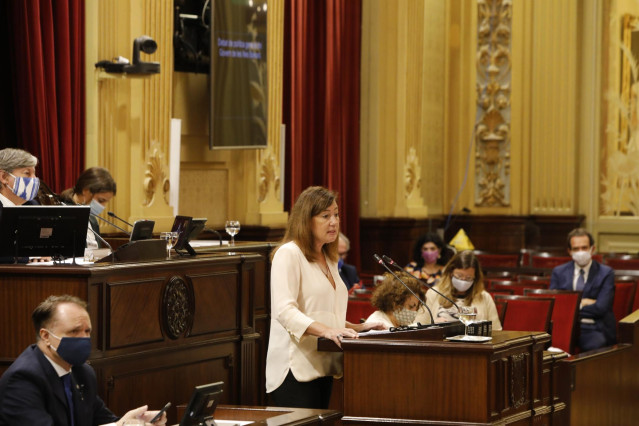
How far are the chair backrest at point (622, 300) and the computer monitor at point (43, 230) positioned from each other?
5.08m

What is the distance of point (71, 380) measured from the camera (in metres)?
3.78

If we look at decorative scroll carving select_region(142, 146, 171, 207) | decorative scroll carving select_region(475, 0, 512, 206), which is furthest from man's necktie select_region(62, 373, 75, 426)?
decorative scroll carving select_region(475, 0, 512, 206)

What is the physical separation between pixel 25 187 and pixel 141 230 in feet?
2.02

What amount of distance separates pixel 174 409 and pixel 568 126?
944cm

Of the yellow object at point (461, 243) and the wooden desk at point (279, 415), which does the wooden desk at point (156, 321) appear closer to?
the wooden desk at point (279, 415)

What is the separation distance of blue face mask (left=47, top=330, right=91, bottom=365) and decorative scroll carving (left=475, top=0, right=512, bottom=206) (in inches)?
412

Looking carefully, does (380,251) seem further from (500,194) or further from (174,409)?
(174,409)

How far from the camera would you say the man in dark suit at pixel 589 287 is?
312 inches

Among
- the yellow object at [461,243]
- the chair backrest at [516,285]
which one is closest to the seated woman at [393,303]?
the chair backrest at [516,285]

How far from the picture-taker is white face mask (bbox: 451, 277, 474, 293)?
645 centimetres

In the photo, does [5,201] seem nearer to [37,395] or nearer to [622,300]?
[37,395]

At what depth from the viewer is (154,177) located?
8.18 metres

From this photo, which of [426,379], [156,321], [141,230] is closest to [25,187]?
[141,230]

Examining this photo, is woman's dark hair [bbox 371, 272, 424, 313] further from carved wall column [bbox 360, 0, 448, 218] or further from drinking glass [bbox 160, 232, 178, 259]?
carved wall column [bbox 360, 0, 448, 218]
